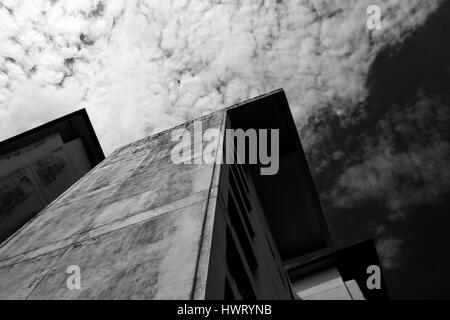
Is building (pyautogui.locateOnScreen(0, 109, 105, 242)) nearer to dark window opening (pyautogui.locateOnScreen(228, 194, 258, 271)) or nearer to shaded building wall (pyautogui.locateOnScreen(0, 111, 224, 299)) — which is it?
shaded building wall (pyautogui.locateOnScreen(0, 111, 224, 299))

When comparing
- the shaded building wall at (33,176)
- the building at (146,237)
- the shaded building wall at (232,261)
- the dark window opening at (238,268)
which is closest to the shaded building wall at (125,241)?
the building at (146,237)

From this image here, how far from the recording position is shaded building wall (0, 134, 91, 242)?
1045cm

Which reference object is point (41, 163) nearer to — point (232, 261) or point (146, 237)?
point (146, 237)

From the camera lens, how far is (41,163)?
12.4 m

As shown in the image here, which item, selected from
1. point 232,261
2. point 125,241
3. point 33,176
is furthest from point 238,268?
point 33,176

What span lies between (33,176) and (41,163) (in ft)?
2.48

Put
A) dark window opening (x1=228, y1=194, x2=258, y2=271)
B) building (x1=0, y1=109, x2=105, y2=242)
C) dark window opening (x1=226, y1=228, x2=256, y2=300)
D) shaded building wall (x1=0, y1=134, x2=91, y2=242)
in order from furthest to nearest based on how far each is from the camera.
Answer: building (x1=0, y1=109, x2=105, y2=242), shaded building wall (x1=0, y1=134, x2=91, y2=242), dark window opening (x1=228, y1=194, x2=258, y2=271), dark window opening (x1=226, y1=228, x2=256, y2=300)

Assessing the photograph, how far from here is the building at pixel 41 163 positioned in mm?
10594

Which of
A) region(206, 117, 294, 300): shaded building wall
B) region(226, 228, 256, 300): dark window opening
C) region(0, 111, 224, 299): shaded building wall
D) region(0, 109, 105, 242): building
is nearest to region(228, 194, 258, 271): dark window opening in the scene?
region(206, 117, 294, 300): shaded building wall

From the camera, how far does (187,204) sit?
6062mm

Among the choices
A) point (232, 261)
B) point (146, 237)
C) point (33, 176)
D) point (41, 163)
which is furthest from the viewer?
point (41, 163)
